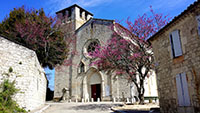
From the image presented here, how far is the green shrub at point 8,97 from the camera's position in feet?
26.4

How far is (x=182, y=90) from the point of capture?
724 cm

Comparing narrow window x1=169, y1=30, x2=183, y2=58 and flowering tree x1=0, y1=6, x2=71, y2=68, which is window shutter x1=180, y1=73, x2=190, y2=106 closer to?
narrow window x1=169, y1=30, x2=183, y2=58

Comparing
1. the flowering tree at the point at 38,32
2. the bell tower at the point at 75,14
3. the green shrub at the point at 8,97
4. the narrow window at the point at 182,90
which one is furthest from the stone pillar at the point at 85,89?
the narrow window at the point at 182,90

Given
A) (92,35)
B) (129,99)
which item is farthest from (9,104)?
(92,35)

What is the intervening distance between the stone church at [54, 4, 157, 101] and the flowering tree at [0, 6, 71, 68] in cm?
311

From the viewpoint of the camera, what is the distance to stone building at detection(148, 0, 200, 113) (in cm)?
668

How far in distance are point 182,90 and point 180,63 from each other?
111cm

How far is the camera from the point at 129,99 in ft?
→ 57.8

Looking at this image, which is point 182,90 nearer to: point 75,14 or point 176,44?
point 176,44

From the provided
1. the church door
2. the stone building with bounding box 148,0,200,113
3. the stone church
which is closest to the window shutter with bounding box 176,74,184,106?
the stone building with bounding box 148,0,200,113

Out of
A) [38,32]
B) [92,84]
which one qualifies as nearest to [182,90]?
[38,32]

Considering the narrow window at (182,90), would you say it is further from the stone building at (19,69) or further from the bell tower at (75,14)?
the bell tower at (75,14)

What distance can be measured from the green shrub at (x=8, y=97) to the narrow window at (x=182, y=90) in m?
7.21

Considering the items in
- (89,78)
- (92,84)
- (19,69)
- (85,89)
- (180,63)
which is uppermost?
(89,78)
